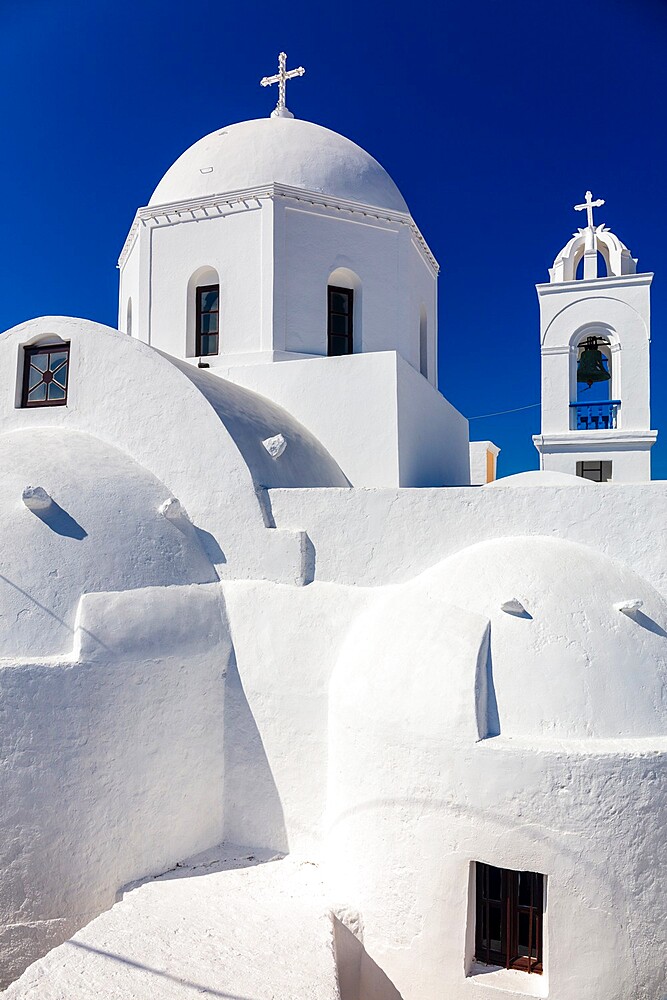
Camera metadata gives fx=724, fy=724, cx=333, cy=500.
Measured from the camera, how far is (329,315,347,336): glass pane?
33.4 ft

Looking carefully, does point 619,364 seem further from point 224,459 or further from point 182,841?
point 182,841

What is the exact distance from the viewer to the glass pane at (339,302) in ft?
33.7

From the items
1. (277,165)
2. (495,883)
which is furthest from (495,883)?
(277,165)

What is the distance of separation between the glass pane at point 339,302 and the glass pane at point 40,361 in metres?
4.07

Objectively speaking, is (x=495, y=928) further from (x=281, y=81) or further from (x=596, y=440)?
(x=281, y=81)

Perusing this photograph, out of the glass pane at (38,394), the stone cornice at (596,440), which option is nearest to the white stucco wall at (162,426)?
the glass pane at (38,394)

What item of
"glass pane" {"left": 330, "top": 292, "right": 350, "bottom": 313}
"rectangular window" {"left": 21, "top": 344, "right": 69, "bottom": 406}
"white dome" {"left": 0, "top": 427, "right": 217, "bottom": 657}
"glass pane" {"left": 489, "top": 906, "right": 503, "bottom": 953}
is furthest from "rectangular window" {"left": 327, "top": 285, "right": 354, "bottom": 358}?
"glass pane" {"left": 489, "top": 906, "right": 503, "bottom": 953}

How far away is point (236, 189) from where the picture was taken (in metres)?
9.77

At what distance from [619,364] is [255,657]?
26.4 feet

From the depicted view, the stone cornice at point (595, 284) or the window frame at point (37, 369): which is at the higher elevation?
the stone cornice at point (595, 284)

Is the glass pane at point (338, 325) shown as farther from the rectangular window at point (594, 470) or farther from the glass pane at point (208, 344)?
the rectangular window at point (594, 470)

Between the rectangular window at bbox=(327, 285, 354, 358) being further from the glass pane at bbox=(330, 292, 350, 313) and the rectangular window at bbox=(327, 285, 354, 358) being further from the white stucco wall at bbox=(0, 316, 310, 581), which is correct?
the white stucco wall at bbox=(0, 316, 310, 581)

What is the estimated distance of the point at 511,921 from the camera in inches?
204

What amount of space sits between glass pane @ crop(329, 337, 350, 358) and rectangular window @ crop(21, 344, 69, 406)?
146 inches
